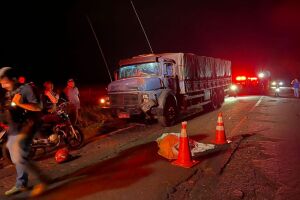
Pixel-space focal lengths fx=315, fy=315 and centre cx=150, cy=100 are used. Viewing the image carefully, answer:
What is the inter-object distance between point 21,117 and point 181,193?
2.74 meters

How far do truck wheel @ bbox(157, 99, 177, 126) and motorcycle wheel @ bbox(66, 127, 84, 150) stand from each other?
377 centimetres

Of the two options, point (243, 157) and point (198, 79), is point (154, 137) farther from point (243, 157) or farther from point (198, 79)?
point (198, 79)

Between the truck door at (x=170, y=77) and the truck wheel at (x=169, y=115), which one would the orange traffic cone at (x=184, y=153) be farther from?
the truck door at (x=170, y=77)

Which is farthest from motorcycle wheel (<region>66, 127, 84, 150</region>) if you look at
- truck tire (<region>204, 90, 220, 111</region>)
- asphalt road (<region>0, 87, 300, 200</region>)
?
truck tire (<region>204, 90, 220, 111</region>)

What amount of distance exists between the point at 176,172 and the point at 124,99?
21.2 ft

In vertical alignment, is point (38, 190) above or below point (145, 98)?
below

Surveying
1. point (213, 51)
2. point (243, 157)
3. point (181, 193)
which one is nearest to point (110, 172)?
point (181, 193)

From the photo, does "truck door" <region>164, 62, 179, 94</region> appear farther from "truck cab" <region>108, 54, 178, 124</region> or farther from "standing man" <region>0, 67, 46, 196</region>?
"standing man" <region>0, 67, 46, 196</region>

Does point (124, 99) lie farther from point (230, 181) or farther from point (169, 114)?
point (230, 181)

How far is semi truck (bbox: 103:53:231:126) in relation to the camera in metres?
11.6

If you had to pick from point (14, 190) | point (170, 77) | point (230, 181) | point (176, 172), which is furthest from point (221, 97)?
point (14, 190)

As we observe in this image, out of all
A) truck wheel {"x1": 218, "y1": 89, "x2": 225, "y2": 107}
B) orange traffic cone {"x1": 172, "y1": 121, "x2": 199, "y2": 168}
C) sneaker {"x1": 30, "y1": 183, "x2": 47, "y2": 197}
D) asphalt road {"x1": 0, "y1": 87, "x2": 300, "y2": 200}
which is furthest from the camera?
truck wheel {"x1": 218, "y1": 89, "x2": 225, "y2": 107}

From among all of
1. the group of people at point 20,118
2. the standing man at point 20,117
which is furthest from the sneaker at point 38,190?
the standing man at point 20,117

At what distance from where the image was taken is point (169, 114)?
11992mm
